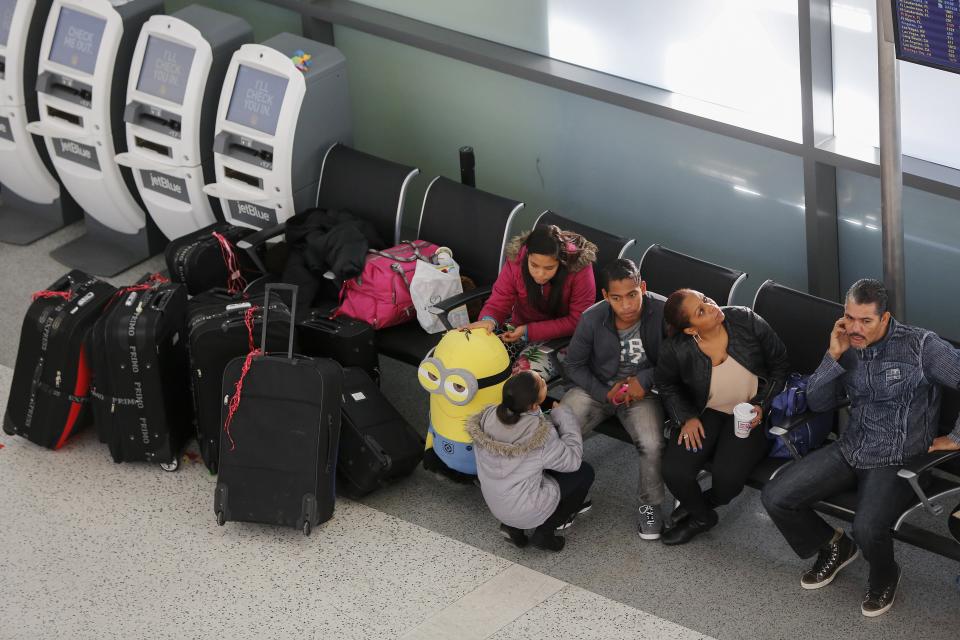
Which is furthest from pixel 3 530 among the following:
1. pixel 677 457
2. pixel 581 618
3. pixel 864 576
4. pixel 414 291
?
pixel 864 576

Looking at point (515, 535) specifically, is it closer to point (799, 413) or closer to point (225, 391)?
point (799, 413)

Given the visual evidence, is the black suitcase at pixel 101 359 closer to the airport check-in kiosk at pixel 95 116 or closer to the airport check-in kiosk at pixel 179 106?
the airport check-in kiosk at pixel 179 106

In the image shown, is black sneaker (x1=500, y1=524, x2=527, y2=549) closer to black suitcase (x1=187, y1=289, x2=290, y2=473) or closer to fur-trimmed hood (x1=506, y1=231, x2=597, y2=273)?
fur-trimmed hood (x1=506, y1=231, x2=597, y2=273)

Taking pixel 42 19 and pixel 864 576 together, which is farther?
pixel 42 19

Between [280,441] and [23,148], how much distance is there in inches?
122

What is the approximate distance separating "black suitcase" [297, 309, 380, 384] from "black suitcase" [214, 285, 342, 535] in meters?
0.36

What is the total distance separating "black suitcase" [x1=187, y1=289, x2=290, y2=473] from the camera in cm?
573

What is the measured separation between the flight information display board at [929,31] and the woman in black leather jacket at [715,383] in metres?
1.13

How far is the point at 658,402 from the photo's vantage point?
17.8ft

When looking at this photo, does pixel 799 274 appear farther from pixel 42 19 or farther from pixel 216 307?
pixel 42 19

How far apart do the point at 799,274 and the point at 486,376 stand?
5.54 ft

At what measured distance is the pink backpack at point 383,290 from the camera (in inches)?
239

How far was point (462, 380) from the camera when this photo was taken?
17.2 feet

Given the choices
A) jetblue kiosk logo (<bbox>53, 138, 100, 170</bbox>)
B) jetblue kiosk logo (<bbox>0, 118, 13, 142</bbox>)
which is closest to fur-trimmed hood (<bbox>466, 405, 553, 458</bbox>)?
jetblue kiosk logo (<bbox>53, 138, 100, 170</bbox>)
